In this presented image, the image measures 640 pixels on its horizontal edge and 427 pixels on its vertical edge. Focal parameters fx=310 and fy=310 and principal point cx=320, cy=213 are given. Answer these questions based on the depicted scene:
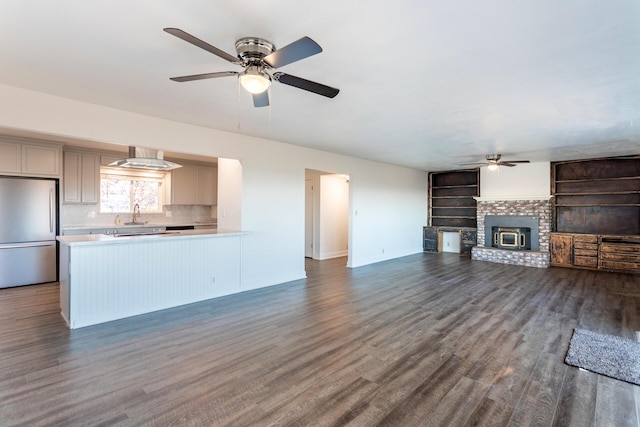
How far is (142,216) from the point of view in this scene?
7.08 m

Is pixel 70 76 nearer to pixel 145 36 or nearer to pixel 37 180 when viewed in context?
pixel 145 36

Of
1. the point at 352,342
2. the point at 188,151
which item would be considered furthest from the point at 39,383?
the point at 188,151

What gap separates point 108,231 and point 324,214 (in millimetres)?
4816

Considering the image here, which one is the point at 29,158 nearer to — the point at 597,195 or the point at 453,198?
the point at 453,198

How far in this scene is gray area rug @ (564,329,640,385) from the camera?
2566mm

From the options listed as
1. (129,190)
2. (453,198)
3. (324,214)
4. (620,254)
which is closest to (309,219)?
(324,214)

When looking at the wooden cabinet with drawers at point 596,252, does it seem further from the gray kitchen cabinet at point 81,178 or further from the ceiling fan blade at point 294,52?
the gray kitchen cabinet at point 81,178

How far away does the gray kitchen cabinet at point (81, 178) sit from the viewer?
5781 millimetres

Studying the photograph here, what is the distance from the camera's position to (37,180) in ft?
17.1

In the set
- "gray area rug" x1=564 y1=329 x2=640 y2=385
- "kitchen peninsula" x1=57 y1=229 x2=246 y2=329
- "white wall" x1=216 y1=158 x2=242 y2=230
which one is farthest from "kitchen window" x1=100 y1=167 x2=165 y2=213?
"gray area rug" x1=564 y1=329 x2=640 y2=385

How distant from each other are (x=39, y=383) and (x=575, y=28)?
14.9 ft

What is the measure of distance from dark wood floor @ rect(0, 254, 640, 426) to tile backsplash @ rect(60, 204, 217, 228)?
176cm

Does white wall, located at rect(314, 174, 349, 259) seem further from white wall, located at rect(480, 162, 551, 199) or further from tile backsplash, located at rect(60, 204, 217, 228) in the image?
white wall, located at rect(480, 162, 551, 199)

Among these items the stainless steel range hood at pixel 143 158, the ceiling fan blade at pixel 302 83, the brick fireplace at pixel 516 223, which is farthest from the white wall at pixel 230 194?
the brick fireplace at pixel 516 223
